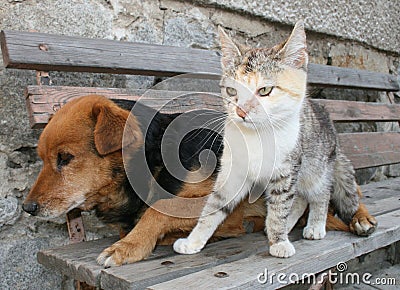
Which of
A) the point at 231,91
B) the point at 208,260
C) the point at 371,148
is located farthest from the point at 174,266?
the point at 371,148

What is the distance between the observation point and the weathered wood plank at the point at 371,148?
10.5ft

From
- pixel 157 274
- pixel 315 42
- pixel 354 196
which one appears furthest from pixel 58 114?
pixel 315 42

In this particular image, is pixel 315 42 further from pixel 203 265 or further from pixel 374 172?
pixel 203 265

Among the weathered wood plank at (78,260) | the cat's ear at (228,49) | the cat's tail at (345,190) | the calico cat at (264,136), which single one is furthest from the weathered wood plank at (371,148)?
the weathered wood plank at (78,260)

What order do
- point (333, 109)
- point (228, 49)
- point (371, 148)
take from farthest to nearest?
point (371, 148) < point (333, 109) < point (228, 49)

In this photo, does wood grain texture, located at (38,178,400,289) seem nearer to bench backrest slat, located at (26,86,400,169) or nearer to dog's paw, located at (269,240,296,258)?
dog's paw, located at (269,240,296,258)

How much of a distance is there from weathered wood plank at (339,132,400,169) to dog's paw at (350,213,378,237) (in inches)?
37.3

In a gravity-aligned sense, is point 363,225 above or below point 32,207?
below

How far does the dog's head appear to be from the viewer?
1863 mm

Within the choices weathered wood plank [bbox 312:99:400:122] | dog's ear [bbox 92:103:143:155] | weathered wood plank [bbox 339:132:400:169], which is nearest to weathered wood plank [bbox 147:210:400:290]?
dog's ear [bbox 92:103:143:155]

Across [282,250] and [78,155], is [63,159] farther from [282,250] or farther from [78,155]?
[282,250]

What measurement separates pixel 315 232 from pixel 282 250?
1.15 ft

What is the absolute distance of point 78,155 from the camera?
6.22ft

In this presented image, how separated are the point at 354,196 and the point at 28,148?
1.60 meters
